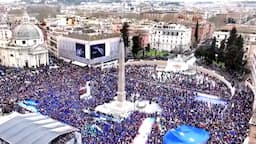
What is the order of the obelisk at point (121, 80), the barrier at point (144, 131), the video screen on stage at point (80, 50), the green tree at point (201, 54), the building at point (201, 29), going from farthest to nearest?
1. the building at point (201, 29)
2. the green tree at point (201, 54)
3. the video screen on stage at point (80, 50)
4. the obelisk at point (121, 80)
5. the barrier at point (144, 131)

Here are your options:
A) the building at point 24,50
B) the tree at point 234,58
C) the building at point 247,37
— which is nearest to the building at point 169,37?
the building at point 247,37

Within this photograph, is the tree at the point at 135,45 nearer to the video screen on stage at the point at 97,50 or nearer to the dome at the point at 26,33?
the video screen on stage at the point at 97,50

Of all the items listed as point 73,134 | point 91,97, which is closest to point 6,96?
point 91,97

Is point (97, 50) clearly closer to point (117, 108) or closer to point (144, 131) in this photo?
point (117, 108)

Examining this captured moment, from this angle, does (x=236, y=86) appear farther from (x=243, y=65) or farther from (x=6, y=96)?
(x=6, y=96)

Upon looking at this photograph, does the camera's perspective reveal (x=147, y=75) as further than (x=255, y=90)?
Yes

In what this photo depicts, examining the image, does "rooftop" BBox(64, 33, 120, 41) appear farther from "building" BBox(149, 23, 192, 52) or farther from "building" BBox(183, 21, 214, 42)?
"building" BBox(183, 21, 214, 42)
